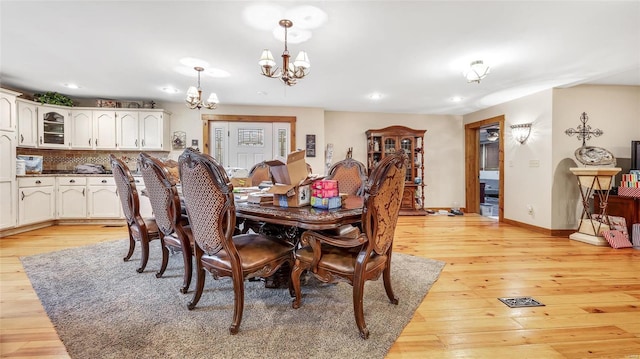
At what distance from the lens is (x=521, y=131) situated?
478 centimetres

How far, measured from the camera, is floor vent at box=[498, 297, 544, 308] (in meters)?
2.06

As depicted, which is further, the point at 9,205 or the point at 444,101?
the point at 444,101

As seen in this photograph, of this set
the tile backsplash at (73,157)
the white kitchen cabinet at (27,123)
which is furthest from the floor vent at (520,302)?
the white kitchen cabinet at (27,123)

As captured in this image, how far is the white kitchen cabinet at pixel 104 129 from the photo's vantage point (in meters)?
5.02

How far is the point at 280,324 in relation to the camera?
177 centimetres

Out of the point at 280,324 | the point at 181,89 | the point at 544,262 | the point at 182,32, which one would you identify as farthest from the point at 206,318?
the point at 181,89

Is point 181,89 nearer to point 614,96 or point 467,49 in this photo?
point 467,49

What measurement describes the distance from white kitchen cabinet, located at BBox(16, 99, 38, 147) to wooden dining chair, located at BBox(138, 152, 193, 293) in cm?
396

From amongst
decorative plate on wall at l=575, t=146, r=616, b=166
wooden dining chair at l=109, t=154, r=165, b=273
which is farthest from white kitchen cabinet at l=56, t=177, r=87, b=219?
decorative plate on wall at l=575, t=146, r=616, b=166

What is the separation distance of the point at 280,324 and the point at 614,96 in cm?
600

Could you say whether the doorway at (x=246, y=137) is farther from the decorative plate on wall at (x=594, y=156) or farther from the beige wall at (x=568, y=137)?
the decorative plate on wall at (x=594, y=156)

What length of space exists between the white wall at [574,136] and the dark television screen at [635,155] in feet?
0.84

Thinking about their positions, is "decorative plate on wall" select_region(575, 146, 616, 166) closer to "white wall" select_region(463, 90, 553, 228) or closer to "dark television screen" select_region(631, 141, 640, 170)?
"dark television screen" select_region(631, 141, 640, 170)

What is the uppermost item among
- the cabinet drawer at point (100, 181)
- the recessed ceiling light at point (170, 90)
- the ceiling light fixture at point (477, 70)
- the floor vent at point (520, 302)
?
the recessed ceiling light at point (170, 90)
